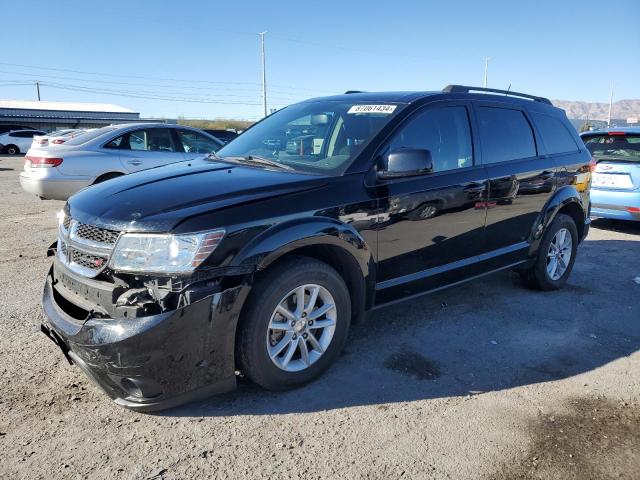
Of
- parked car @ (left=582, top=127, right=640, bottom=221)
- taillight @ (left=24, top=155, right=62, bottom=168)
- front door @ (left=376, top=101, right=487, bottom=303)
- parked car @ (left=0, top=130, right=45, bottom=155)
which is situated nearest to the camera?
front door @ (left=376, top=101, right=487, bottom=303)

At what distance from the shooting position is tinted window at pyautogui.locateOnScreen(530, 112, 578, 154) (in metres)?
5.15

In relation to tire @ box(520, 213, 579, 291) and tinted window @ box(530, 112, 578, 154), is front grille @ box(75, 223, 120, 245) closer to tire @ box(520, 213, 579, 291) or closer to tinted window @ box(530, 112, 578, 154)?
tire @ box(520, 213, 579, 291)

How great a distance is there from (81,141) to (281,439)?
23.6ft

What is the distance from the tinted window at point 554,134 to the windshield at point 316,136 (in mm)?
2081

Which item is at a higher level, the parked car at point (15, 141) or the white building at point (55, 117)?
the white building at point (55, 117)

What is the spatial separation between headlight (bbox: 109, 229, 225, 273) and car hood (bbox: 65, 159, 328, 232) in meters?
0.06

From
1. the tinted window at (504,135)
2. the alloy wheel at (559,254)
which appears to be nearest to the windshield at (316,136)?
the tinted window at (504,135)

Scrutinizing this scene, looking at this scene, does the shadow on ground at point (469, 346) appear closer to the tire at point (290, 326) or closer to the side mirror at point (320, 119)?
the tire at point (290, 326)

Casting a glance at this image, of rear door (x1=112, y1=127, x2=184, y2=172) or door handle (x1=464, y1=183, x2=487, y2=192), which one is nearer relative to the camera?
door handle (x1=464, y1=183, x2=487, y2=192)

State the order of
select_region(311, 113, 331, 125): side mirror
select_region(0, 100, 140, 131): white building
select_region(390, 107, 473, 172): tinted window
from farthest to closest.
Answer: select_region(0, 100, 140, 131): white building, select_region(311, 113, 331, 125): side mirror, select_region(390, 107, 473, 172): tinted window

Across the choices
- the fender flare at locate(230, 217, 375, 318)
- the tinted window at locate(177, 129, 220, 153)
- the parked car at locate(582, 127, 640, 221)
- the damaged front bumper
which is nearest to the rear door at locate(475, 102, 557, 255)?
the fender flare at locate(230, 217, 375, 318)

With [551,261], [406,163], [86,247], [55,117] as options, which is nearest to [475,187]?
[406,163]

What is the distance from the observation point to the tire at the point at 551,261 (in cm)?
514

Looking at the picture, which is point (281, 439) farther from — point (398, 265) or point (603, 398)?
point (603, 398)
